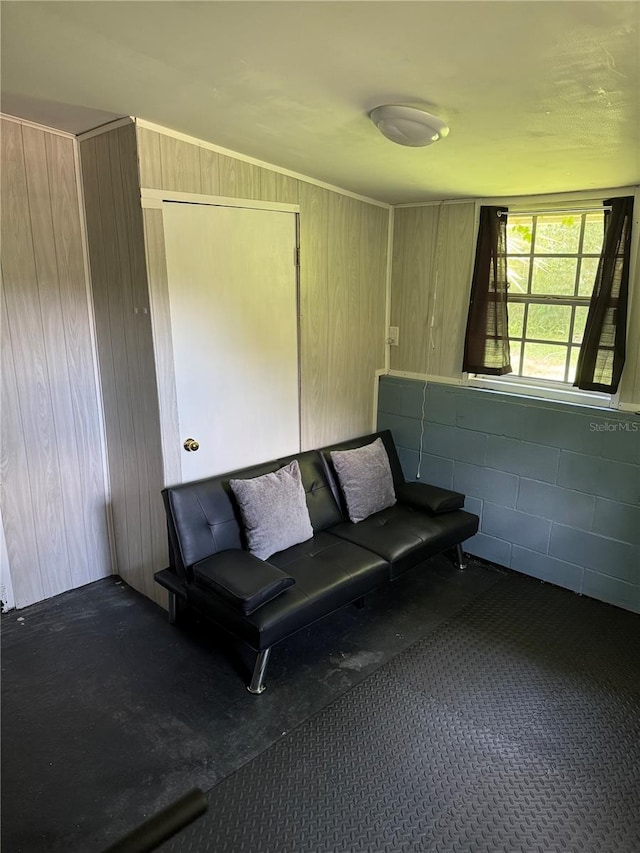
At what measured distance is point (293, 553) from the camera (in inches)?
115

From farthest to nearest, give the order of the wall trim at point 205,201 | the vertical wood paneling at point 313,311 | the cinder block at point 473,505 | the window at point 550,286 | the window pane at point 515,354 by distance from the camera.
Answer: the cinder block at point 473,505
the window pane at point 515,354
the vertical wood paneling at point 313,311
the window at point 550,286
the wall trim at point 205,201

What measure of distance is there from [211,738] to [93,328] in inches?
83.7

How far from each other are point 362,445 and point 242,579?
1.52 metres

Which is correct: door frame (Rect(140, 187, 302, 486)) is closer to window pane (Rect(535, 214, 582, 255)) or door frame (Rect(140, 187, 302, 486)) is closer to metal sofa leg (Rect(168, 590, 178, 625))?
metal sofa leg (Rect(168, 590, 178, 625))

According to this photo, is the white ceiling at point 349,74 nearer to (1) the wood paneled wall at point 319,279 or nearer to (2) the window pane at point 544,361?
(1) the wood paneled wall at point 319,279

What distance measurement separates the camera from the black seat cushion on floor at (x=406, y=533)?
2.99 m

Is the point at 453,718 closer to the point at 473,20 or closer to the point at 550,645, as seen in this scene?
the point at 550,645

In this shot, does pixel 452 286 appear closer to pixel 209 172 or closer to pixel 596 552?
pixel 209 172

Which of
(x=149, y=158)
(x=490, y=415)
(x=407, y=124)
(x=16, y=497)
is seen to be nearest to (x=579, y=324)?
(x=490, y=415)

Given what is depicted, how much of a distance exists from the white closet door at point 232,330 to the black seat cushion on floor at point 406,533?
2.28 feet

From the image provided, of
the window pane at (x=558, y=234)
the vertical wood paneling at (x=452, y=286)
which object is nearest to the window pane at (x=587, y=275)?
the window pane at (x=558, y=234)

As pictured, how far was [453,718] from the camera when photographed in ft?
7.59

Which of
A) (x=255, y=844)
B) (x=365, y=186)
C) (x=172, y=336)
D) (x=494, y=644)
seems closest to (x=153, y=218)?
(x=172, y=336)

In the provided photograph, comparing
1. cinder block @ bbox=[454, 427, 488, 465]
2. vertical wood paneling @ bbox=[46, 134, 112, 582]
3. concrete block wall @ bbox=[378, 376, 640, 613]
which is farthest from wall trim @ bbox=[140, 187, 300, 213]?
cinder block @ bbox=[454, 427, 488, 465]
